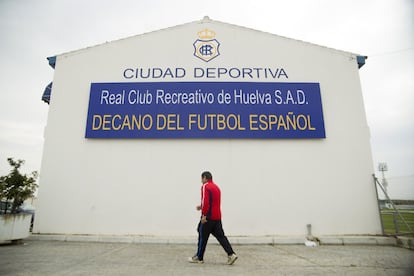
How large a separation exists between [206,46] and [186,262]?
6.77 m

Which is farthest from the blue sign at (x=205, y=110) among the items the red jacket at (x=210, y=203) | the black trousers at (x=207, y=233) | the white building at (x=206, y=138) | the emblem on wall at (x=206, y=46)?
the black trousers at (x=207, y=233)

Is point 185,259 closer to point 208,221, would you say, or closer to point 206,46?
point 208,221

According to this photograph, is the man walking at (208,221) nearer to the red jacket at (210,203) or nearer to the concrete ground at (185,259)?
the red jacket at (210,203)

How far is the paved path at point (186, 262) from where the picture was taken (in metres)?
3.95

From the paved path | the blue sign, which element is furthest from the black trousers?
the blue sign

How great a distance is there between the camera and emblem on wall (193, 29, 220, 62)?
330 inches

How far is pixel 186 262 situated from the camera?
15.1ft

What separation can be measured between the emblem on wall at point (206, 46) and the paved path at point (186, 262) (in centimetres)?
599

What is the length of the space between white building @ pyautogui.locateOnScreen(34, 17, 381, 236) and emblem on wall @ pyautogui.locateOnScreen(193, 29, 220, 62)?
0.14ft

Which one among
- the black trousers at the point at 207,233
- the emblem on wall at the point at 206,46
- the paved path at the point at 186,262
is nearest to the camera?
the paved path at the point at 186,262

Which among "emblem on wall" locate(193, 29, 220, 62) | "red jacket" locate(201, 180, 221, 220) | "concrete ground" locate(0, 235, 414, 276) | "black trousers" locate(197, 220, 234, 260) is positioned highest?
"emblem on wall" locate(193, 29, 220, 62)

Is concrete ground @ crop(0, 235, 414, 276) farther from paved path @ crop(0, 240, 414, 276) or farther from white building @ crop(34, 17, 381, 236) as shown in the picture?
white building @ crop(34, 17, 381, 236)

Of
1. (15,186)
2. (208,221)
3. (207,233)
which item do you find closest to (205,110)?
(208,221)

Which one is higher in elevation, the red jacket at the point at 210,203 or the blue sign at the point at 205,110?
the blue sign at the point at 205,110
